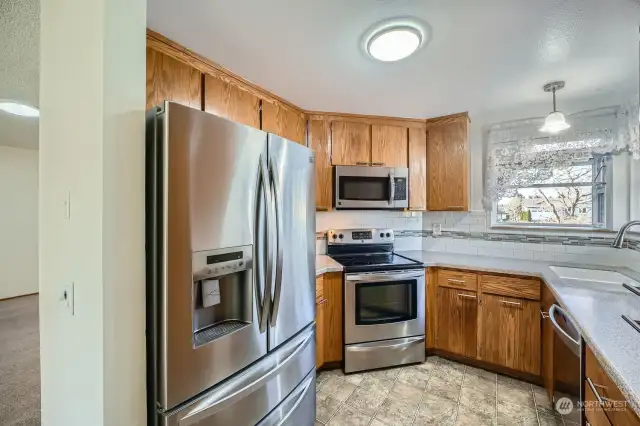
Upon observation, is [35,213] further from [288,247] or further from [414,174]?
[414,174]

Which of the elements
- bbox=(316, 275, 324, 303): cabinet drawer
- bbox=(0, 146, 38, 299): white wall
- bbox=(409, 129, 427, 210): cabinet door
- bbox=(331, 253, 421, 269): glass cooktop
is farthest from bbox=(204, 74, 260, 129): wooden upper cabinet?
bbox=(0, 146, 38, 299): white wall

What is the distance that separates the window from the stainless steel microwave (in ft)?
3.16

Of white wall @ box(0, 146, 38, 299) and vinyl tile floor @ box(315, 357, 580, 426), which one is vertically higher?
white wall @ box(0, 146, 38, 299)

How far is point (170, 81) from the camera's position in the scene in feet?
4.83

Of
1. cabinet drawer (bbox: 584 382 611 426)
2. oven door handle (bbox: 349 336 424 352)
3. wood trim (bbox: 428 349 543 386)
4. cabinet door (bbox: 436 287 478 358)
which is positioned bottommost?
wood trim (bbox: 428 349 543 386)

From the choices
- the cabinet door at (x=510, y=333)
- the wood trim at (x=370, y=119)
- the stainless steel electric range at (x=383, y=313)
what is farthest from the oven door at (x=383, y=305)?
A: the wood trim at (x=370, y=119)

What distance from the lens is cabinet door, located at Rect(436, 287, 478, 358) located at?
2.29 m

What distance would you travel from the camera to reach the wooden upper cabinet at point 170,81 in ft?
4.52

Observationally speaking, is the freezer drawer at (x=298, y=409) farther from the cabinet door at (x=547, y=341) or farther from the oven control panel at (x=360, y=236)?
the cabinet door at (x=547, y=341)

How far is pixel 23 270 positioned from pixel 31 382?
3.71 m

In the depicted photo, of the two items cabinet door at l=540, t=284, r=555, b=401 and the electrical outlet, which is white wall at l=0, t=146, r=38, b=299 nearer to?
the electrical outlet

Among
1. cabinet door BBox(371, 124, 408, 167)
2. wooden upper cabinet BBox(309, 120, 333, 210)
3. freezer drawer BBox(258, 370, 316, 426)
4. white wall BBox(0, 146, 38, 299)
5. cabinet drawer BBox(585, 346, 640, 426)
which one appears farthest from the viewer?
white wall BBox(0, 146, 38, 299)

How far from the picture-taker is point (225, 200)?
1.07 meters

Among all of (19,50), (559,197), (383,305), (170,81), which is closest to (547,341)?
(383,305)
